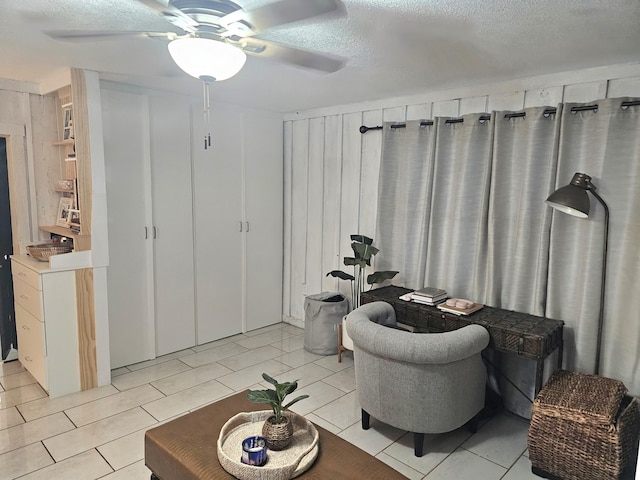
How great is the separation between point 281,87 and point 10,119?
2257 millimetres

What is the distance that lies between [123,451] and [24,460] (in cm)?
54

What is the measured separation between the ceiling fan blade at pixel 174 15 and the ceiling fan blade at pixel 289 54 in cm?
24

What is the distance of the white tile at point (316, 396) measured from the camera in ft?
10.3

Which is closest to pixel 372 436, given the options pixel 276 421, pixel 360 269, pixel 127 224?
pixel 276 421

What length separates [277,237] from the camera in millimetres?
4906

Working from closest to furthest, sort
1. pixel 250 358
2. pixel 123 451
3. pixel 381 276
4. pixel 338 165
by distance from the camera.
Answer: pixel 123 451 → pixel 381 276 → pixel 250 358 → pixel 338 165

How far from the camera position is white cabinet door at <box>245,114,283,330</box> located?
454 centimetres

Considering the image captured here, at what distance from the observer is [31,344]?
335cm

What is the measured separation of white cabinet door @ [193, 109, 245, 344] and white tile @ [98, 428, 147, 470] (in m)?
1.62

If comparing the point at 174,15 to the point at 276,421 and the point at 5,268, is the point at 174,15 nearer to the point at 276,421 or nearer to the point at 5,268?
the point at 276,421

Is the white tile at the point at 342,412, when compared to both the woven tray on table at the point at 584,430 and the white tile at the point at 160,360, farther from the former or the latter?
the white tile at the point at 160,360

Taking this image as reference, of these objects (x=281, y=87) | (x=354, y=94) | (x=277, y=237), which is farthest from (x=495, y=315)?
(x=277, y=237)

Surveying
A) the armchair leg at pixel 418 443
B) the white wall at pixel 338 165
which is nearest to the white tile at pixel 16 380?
the white wall at pixel 338 165

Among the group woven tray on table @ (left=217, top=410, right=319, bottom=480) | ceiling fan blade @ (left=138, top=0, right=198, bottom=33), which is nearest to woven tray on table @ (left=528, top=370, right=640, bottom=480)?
woven tray on table @ (left=217, top=410, right=319, bottom=480)
